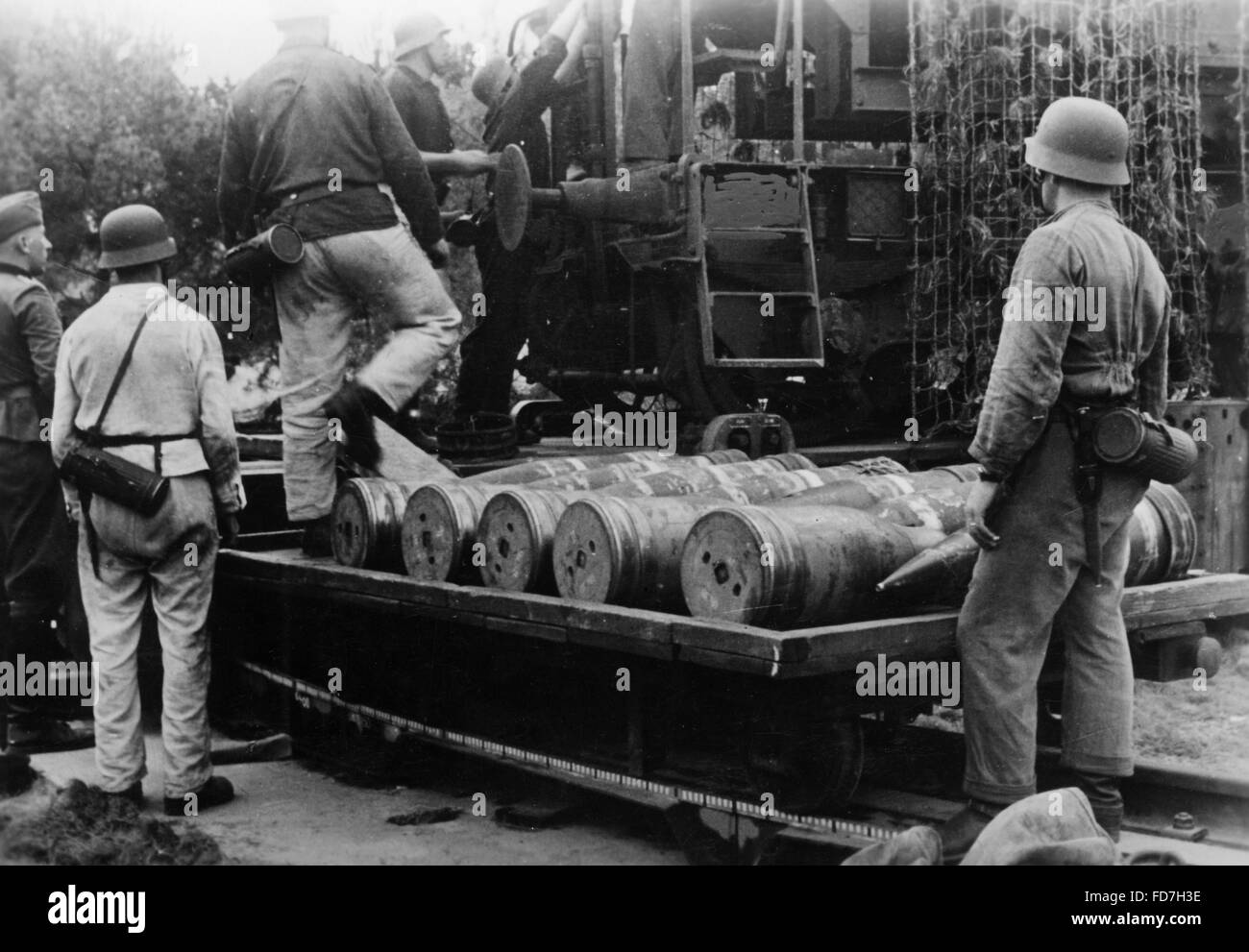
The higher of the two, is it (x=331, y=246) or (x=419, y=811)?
(x=331, y=246)

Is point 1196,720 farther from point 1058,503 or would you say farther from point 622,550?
point 622,550

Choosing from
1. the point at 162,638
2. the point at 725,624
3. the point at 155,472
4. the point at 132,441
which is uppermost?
the point at 132,441

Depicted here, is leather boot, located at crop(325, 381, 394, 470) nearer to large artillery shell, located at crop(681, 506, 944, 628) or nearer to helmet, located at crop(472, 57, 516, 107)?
large artillery shell, located at crop(681, 506, 944, 628)

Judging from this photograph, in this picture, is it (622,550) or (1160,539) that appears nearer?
(622,550)

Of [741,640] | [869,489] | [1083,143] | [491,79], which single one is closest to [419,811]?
[741,640]

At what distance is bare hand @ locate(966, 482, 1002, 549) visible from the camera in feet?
15.8

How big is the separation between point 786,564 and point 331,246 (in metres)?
3.02

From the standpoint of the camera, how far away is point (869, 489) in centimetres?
587

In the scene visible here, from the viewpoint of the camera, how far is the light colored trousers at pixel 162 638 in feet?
19.6

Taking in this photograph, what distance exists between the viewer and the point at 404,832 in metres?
5.74
